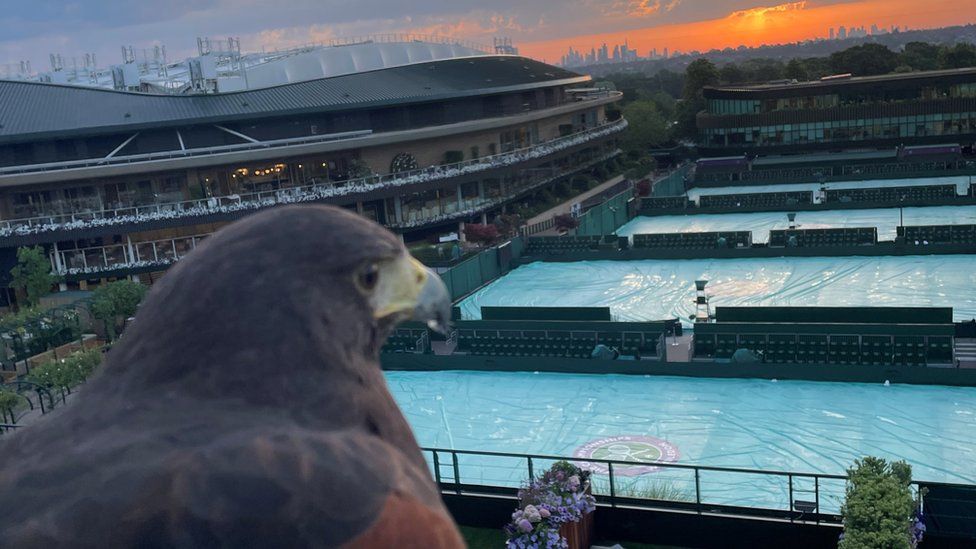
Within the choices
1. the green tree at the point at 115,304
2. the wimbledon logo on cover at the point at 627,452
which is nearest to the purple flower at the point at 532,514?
the wimbledon logo on cover at the point at 627,452

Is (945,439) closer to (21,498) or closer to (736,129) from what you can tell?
(21,498)

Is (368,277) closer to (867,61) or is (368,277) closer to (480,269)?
(480,269)

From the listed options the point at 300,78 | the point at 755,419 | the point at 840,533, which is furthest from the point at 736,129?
the point at 840,533

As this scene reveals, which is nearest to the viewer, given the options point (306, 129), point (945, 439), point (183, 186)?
point (945, 439)

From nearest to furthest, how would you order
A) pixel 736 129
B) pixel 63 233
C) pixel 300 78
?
pixel 63 233 < pixel 300 78 < pixel 736 129

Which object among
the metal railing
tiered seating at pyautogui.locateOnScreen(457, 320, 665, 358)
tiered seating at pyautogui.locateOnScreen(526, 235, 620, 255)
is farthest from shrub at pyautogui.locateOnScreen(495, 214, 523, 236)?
the metal railing

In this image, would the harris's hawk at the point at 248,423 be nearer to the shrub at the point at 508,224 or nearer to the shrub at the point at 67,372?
the shrub at the point at 67,372
